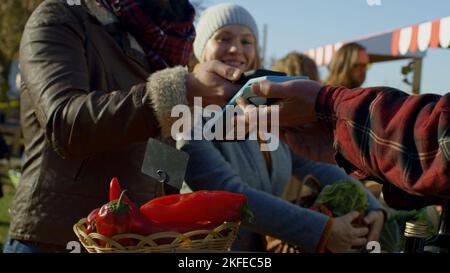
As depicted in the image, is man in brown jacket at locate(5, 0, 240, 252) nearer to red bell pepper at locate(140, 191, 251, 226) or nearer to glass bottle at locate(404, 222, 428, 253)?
red bell pepper at locate(140, 191, 251, 226)

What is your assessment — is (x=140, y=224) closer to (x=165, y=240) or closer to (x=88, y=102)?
(x=165, y=240)

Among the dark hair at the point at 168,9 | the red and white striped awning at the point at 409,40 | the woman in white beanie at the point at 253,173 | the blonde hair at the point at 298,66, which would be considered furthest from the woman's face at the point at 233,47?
the red and white striped awning at the point at 409,40

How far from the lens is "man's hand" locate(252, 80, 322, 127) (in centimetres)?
108

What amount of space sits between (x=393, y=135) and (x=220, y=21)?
132cm

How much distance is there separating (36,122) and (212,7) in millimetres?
995

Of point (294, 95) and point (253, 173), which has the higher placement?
point (294, 95)

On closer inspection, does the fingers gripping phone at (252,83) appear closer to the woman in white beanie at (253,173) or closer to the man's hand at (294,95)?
the man's hand at (294,95)

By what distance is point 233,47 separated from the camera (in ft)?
7.10

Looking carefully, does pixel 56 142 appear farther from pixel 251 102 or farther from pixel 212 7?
pixel 212 7

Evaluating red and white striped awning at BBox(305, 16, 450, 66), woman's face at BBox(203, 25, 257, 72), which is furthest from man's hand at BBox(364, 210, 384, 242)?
red and white striped awning at BBox(305, 16, 450, 66)

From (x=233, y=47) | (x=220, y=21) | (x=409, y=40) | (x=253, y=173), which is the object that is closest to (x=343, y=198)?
(x=253, y=173)

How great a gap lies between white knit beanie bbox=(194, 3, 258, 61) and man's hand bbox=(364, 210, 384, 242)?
2.54ft

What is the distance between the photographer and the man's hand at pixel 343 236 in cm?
198

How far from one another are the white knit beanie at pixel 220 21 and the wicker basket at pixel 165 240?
3.78 ft
